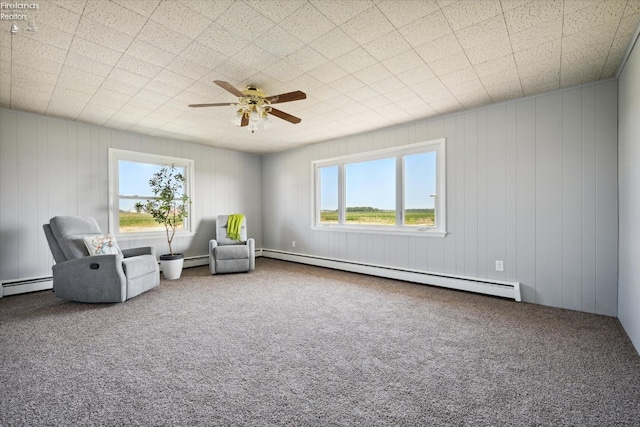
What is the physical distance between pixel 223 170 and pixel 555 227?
5528mm

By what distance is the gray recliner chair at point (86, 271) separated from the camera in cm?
329

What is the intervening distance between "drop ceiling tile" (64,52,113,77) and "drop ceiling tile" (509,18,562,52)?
3451 mm

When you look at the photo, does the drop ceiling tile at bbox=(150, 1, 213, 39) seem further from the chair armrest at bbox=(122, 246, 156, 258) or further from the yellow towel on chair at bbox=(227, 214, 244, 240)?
the yellow towel on chair at bbox=(227, 214, 244, 240)

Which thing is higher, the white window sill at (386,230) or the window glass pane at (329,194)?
the window glass pane at (329,194)

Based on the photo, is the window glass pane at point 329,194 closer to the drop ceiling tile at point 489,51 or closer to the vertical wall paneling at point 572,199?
Answer: the drop ceiling tile at point 489,51

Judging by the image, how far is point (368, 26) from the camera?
2.09m

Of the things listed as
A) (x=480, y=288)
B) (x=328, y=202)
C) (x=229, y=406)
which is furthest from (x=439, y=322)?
(x=328, y=202)

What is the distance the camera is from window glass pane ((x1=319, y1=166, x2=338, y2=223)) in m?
5.49

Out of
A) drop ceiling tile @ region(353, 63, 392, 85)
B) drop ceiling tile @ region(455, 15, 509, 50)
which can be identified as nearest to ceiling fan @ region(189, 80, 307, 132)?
drop ceiling tile @ region(353, 63, 392, 85)

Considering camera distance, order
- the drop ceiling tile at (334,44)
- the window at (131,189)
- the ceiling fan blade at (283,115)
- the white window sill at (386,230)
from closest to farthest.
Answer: the drop ceiling tile at (334,44) → the ceiling fan blade at (283,115) → the white window sill at (386,230) → the window at (131,189)

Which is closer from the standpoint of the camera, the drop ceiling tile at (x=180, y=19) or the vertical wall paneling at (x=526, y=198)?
the drop ceiling tile at (x=180, y=19)

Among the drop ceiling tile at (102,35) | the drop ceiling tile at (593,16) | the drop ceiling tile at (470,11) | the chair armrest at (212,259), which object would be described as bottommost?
the chair armrest at (212,259)

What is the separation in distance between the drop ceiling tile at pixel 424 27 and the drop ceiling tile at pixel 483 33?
0.14 meters

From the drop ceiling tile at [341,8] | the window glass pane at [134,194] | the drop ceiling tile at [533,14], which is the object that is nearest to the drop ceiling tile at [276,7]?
the drop ceiling tile at [341,8]
